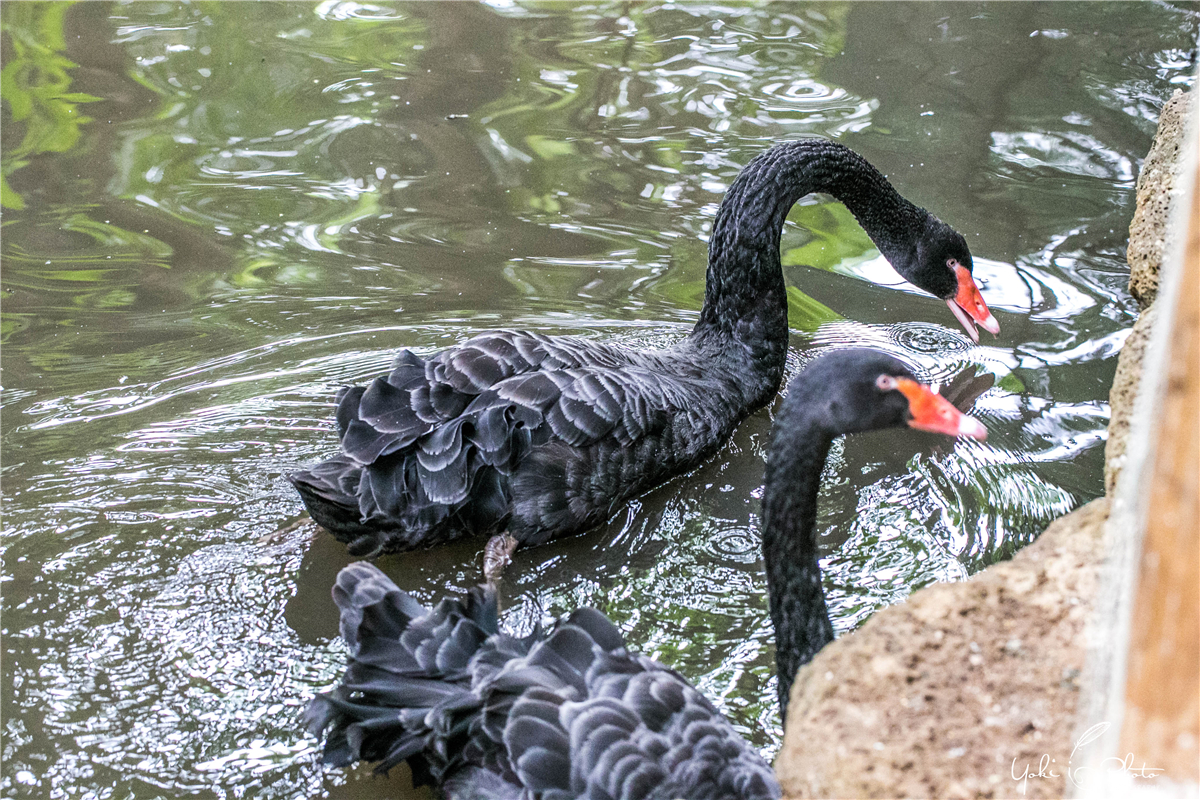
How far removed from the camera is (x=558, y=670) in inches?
97.5

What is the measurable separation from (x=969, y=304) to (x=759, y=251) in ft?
3.27

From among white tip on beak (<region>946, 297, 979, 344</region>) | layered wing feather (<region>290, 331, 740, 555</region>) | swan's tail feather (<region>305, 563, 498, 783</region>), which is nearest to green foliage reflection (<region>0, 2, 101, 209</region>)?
layered wing feather (<region>290, 331, 740, 555</region>)

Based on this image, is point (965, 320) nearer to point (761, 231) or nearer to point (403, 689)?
point (761, 231)

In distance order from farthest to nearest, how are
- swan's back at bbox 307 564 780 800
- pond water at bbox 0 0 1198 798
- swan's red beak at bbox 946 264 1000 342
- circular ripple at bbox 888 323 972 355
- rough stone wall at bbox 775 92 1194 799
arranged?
circular ripple at bbox 888 323 972 355, swan's red beak at bbox 946 264 1000 342, pond water at bbox 0 0 1198 798, swan's back at bbox 307 564 780 800, rough stone wall at bbox 775 92 1194 799

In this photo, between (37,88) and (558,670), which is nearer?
(558,670)

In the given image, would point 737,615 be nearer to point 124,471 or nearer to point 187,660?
point 187,660

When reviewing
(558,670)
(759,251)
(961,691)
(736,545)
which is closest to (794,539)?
(558,670)

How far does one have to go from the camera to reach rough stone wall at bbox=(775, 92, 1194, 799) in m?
1.78

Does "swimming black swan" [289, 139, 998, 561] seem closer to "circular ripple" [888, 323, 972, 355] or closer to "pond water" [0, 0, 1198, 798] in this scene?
"pond water" [0, 0, 1198, 798]

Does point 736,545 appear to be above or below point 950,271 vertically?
below

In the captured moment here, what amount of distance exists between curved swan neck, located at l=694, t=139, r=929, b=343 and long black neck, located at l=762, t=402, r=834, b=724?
71.5 inches

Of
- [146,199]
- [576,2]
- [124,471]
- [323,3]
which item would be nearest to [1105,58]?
[576,2]

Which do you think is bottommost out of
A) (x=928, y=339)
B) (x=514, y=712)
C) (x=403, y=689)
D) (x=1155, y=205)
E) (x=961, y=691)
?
(x=928, y=339)

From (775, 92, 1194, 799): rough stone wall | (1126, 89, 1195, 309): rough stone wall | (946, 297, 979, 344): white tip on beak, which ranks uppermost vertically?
(1126, 89, 1195, 309): rough stone wall
